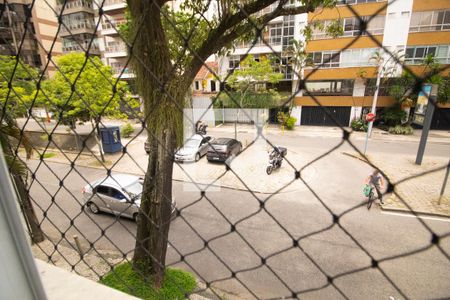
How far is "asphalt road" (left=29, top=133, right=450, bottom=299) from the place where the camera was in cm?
257

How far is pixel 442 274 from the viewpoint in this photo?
2676mm

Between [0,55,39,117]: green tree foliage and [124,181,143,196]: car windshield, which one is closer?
[0,55,39,117]: green tree foliage

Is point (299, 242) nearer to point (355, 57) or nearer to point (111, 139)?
point (111, 139)

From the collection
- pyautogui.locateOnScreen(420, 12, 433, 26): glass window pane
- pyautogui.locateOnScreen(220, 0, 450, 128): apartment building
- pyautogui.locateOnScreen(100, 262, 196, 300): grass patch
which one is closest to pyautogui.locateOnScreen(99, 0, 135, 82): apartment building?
pyautogui.locateOnScreen(220, 0, 450, 128): apartment building

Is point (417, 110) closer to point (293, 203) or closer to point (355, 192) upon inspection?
point (355, 192)

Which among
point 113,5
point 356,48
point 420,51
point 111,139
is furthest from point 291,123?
point 113,5

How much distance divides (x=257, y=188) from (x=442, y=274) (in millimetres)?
2804

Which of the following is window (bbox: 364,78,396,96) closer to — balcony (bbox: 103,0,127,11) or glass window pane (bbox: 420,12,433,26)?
glass window pane (bbox: 420,12,433,26)

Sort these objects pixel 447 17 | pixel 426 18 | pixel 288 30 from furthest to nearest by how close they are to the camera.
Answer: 1. pixel 288 30
2. pixel 426 18
3. pixel 447 17

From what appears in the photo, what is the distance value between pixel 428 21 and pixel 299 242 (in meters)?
8.51

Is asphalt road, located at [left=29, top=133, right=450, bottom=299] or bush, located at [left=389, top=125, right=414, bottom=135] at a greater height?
bush, located at [left=389, top=125, right=414, bottom=135]

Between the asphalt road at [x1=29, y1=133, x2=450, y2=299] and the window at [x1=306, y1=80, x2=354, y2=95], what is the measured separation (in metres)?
4.96

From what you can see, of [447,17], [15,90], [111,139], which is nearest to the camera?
[15,90]

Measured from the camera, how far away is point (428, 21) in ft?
25.1
